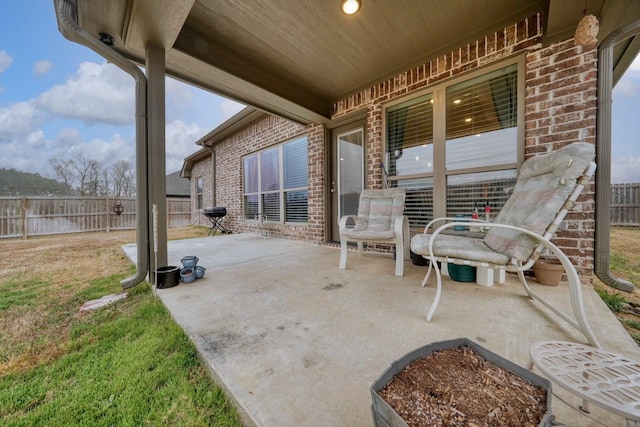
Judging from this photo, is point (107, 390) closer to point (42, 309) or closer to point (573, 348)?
point (42, 309)

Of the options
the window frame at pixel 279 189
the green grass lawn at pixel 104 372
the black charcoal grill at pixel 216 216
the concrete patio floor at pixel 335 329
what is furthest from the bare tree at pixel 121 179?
the concrete patio floor at pixel 335 329

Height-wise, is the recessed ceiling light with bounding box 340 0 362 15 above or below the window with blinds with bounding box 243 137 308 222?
above

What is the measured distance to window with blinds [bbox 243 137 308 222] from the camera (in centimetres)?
502

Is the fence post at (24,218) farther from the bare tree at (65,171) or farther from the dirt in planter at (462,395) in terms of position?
the dirt in planter at (462,395)

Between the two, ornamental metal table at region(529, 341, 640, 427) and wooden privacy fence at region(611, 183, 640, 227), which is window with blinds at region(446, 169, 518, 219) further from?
wooden privacy fence at region(611, 183, 640, 227)

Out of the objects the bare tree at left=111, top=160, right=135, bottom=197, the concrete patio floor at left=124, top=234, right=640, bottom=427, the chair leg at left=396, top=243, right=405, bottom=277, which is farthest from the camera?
the bare tree at left=111, top=160, right=135, bottom=197

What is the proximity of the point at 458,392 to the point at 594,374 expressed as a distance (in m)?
0.49

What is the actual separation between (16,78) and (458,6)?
66.4 ft

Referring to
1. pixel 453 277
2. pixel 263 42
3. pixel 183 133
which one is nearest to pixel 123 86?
pixel 183 133

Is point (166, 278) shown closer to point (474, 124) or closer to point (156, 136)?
point (156, 136)

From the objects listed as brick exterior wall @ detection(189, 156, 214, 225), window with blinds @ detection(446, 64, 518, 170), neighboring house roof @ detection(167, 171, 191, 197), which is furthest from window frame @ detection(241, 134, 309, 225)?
neighboring house roof @ detection(167, 171, 191, 197)

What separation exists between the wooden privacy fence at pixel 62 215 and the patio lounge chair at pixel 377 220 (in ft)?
31.3

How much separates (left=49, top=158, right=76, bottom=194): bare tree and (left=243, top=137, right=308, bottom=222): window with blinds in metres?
13.0

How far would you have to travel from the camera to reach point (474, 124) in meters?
2.77
